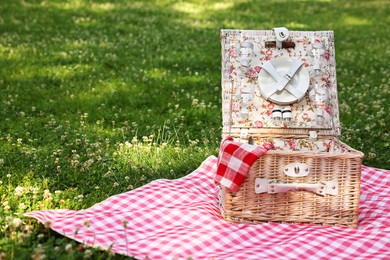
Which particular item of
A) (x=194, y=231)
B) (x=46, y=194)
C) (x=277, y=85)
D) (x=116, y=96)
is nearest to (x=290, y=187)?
(x=194, y=231)

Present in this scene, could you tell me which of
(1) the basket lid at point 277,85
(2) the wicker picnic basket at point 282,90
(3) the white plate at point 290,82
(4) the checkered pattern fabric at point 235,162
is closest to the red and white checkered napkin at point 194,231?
(4) the checkered pattern fabric at point 235,162

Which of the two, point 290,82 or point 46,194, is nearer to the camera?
point 46,194

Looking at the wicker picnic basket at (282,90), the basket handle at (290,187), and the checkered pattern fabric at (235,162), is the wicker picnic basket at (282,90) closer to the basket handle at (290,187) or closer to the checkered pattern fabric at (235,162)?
the basket handle at (290,187)

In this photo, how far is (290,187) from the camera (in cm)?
539

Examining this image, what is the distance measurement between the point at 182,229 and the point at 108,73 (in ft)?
20.8

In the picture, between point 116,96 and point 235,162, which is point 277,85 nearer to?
point 235,162

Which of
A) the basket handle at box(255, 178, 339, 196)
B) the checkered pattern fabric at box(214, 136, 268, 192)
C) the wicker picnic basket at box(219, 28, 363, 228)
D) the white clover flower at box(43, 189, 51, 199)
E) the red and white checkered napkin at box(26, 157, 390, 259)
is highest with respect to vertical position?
the wicker picnic basket at box(219, 28, 363, 228)

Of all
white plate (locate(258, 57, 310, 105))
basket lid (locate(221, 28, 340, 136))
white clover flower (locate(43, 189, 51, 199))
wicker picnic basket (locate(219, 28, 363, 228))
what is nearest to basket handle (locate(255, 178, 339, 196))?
wicker picnic basket (locate(219, 28, 363, 228))

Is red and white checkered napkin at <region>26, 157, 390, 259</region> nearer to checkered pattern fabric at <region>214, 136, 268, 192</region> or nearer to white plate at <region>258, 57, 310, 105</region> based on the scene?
checkered pattern fabric at <region>214, 136, 268, 192</region>

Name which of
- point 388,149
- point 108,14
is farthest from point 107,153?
point 108,14

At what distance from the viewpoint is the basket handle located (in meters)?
5.39

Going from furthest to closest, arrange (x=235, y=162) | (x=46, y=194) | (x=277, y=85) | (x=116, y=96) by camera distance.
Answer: (x=116, y=96), (x=277, y=85), (x=46, y=194), (x=235, y=162)

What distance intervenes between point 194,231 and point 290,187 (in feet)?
3.05

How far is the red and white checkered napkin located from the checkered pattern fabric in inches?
15.3
